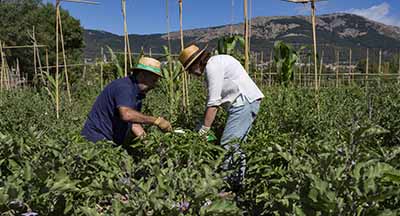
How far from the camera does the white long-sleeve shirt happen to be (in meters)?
3.70

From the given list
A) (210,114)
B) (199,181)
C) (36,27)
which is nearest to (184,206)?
(199,181)

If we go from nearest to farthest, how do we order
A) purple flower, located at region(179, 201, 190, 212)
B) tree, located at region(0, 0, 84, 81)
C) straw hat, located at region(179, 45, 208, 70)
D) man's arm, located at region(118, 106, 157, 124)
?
purple flower, located at region(179, 201, 190, 212), man's arm, located at region(118, 106, 157, 124), straw hat, located at region(179, 45, 208, 70), tree, located at region(0, 0, 84, 81)

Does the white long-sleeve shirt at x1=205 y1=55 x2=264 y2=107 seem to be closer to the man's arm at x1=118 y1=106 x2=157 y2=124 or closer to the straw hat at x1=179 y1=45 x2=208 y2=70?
the straw hat at x1=179 y1=45 x2=208 y2=70

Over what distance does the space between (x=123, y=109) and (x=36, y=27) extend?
2714 cm

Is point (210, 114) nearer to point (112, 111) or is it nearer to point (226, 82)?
point (226, 82)

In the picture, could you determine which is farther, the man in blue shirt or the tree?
the tree

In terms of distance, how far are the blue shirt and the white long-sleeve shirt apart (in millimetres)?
560

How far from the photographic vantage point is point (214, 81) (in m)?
3.70

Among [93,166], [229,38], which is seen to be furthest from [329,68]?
[93,166]

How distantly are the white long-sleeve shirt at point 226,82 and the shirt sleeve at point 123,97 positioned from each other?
1.91 feet

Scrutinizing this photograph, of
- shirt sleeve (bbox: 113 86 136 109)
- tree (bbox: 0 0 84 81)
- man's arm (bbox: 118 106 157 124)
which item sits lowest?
man's arm (bbox: 118 106 157 124)

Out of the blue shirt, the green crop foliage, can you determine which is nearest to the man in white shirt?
the blue shirt

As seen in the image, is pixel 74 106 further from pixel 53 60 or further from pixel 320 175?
pixel 53 60

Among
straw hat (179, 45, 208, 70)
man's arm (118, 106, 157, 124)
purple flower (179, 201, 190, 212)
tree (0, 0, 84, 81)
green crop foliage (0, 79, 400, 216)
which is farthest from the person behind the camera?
tree (0, 0, 84, 81)
